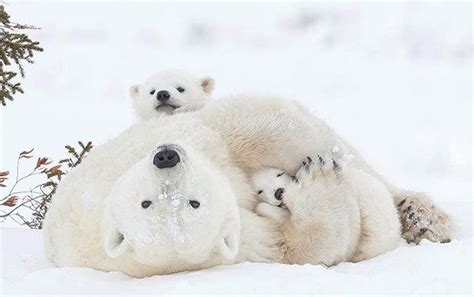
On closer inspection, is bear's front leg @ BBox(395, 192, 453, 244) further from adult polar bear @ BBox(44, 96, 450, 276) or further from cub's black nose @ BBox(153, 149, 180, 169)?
cub's black nose @ BBox(153, 149, 180, 169)

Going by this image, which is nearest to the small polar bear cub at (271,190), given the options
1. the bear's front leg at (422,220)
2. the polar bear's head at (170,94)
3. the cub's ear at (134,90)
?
the bear's front leg at (422,220)

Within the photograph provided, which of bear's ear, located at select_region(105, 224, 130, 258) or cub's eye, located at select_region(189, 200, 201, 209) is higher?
cub's eye, located at select_region(189, 200, 201, 209)

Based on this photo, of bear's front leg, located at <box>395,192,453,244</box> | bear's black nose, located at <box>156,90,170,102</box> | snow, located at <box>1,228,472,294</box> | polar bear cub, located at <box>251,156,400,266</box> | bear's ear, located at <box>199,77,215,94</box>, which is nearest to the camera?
snow, located at <box>1,228,472,294</box>

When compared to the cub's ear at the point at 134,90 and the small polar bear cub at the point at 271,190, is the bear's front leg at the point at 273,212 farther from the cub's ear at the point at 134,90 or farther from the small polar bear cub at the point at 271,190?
the cub's ear at the point at 134,90

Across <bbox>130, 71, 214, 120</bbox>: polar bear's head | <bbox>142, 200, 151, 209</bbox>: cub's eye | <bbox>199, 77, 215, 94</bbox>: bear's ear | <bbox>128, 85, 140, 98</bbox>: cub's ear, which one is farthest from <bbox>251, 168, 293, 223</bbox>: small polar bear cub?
<bbox>128, 85, 140, 98</bbox>: cub's ear

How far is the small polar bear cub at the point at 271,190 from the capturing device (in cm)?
450

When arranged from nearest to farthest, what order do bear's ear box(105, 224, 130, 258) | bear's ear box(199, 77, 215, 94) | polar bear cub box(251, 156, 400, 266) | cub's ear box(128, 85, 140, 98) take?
bear's ear box(105, 224, 130, 258) → polar bear cub box(251, 156, 400, 266) → bear's ear box(199, 77, 215, 94) → cub's ear box(128, 85, 140, 98)

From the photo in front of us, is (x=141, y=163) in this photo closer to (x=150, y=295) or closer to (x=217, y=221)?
(x=217, y=221)

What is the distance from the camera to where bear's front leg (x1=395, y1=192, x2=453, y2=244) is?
4898 millimetres

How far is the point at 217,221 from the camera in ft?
12.6

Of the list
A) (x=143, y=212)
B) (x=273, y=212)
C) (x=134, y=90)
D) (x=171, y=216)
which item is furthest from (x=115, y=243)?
(x=134, y=90)

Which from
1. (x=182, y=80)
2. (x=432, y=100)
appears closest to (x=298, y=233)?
(x=182, y=80)

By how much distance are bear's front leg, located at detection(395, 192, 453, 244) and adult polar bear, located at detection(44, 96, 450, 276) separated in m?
0.01

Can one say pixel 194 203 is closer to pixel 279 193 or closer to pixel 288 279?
pixel 288 279
